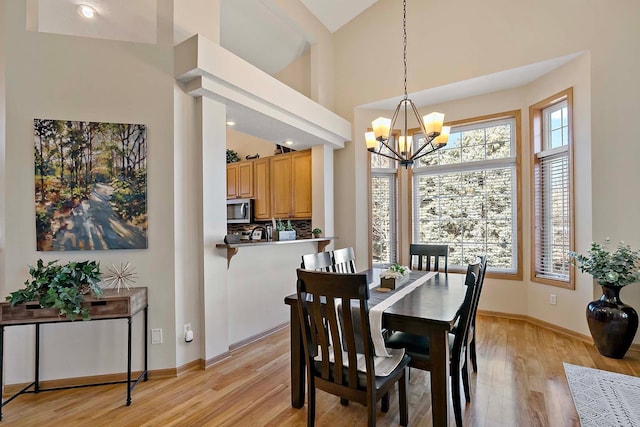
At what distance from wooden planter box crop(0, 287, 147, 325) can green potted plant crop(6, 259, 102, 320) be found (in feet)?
0.17

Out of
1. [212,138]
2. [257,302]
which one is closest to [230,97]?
[212,138]

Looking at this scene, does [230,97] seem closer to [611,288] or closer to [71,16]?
[71,16]

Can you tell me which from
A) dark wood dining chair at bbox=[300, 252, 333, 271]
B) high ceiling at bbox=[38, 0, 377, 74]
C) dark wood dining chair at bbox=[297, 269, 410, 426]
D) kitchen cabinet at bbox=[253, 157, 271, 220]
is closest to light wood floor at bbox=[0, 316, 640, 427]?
dark wood dining chair at bbox=[297, 269, 410, 426]

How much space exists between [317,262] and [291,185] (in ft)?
8.24

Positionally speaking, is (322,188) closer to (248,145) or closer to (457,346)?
(248,145)

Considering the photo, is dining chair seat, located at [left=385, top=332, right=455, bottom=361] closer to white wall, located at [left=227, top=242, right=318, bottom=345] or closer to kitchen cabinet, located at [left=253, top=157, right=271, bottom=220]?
white wall, located at [left=227, top=242, right=318, bottom=345]

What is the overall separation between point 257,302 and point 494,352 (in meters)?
2.55

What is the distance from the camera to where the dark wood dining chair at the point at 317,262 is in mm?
2645

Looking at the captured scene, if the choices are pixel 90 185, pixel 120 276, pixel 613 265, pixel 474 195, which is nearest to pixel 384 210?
pixel 474 195

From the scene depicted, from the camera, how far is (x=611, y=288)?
10.2 feet

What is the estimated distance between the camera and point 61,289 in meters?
2.21

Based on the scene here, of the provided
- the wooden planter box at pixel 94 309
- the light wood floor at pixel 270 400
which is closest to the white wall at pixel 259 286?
the light wood floor at pixel 270 400

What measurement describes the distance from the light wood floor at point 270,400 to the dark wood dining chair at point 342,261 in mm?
1033

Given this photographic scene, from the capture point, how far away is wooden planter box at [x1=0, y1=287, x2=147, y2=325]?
2.22 meters
